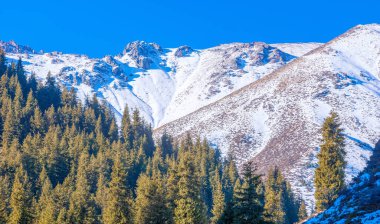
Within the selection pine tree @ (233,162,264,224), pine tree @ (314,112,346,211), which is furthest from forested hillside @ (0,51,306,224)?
pine tree @ (314,112,346,211)

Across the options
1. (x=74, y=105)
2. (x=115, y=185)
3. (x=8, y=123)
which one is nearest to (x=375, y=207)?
(x=115, y=185)

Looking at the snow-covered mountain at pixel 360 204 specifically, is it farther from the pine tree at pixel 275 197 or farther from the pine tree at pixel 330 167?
the pine tree at pixel 275 197

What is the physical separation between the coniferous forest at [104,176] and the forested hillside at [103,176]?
0.36 feet

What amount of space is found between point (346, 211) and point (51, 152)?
71.7m

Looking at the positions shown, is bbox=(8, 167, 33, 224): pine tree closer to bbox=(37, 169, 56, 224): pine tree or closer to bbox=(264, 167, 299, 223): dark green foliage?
bbox=(37, 169, 56, 224): pine tree

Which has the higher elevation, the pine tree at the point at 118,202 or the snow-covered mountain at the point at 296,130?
the snow-covered mountain at the point at 296,130

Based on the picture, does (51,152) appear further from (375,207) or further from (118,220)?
(375,207)

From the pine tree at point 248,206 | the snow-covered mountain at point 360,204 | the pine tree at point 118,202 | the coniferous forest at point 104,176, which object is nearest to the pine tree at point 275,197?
the coniferous forest at point 104,176

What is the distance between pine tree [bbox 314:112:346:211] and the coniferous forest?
0.70 metres

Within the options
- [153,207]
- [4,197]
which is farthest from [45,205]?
[153,207]

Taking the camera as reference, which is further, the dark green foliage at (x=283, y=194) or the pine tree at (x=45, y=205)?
the dark green foliage at (x=283, y=194)

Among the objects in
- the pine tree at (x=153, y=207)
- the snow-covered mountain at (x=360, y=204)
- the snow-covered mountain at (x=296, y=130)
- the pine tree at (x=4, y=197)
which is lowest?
the snow-covered mountain at (x=360, y=204)

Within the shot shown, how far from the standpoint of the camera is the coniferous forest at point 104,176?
4388 centimetres

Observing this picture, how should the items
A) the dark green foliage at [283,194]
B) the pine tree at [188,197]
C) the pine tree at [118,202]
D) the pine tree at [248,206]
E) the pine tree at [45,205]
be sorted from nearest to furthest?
1. the pine tree at [248,206]
2. the pine tree at [188,197]
3. the pine tree at [118,202]
4. the pine tree at [45,205]
5. the dark green foliage at [283,194]
